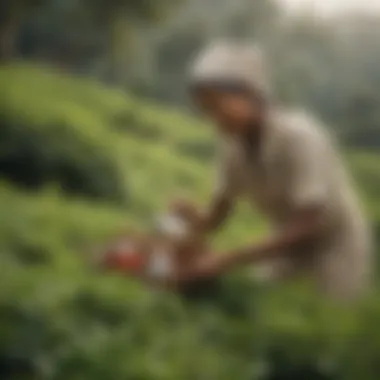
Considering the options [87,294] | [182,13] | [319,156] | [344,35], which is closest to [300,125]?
[319,156]

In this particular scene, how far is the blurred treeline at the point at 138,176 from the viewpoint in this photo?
6.84ft

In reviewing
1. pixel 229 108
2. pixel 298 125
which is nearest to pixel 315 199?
pixel 298 125

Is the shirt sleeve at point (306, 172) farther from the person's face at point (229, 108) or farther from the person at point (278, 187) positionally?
the person's face at point (229, 108)

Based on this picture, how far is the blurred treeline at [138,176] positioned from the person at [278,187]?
1.3 inches

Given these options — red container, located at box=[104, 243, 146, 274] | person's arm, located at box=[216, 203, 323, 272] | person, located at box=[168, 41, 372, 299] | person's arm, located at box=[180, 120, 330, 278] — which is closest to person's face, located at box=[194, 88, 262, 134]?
person, located at box=[168, 41, 372, 299]

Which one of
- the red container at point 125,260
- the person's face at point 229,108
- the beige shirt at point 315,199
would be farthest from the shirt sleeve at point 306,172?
the red container at point 125,260

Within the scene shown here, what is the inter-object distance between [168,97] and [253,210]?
32 cm

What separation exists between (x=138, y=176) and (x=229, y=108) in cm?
A: 26

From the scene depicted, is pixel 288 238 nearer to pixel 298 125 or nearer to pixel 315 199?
pixel 315 199

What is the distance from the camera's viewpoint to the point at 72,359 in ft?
6.86

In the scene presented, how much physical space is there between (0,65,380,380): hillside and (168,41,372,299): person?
→ 0.13ft

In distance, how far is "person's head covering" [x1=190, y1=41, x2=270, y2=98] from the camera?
2.14m

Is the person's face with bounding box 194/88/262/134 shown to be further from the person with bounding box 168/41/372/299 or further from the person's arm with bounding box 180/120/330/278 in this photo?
the person's arm with bounding box 180/120/330/278

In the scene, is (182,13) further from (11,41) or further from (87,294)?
(87,294)
